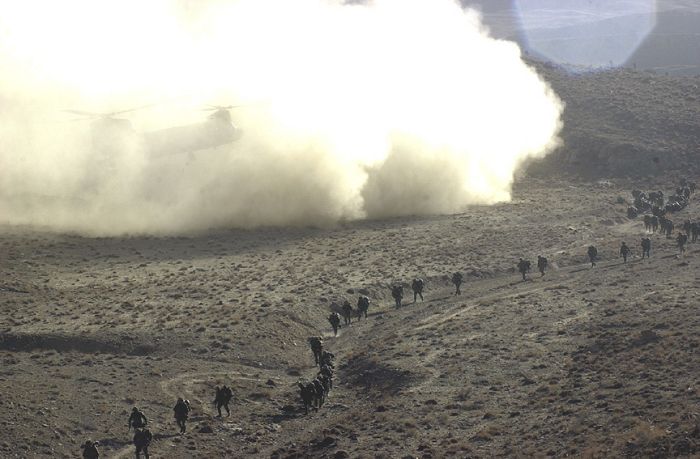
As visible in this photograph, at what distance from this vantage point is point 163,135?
62.5m

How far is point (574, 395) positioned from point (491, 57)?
53.4 meters

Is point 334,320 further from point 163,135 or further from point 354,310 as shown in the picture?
point 163,135

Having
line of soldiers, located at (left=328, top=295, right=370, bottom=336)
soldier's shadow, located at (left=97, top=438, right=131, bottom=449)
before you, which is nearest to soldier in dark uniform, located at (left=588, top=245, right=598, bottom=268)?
line of soldiers, located at (left=328, top=295, right=370, bottom=336)

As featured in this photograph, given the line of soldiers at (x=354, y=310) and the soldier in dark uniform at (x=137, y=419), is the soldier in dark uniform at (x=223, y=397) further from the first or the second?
the line of soldiers at (x=354, y=310)

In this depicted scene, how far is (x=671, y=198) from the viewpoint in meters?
68.4

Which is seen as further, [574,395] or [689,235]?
[689,235]

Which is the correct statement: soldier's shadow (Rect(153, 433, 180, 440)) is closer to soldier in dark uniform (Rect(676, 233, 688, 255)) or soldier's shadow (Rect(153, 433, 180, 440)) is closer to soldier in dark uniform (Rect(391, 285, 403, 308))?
soldier in dark uniform (Rect(391, 285, 403, 308))

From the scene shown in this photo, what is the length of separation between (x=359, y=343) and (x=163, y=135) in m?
25.6

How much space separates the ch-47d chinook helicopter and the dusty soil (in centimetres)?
771

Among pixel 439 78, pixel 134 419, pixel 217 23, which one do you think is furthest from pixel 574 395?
pixel 217 23

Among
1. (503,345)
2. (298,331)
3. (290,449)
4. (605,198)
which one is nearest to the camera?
(290,449)

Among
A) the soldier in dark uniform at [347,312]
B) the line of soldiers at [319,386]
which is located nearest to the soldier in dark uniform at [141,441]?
the line of soldiers at [319,386]

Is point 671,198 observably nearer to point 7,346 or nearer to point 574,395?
point 574,395

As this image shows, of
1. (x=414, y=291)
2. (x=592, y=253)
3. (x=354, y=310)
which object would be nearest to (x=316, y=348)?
(x=354, y=310)
